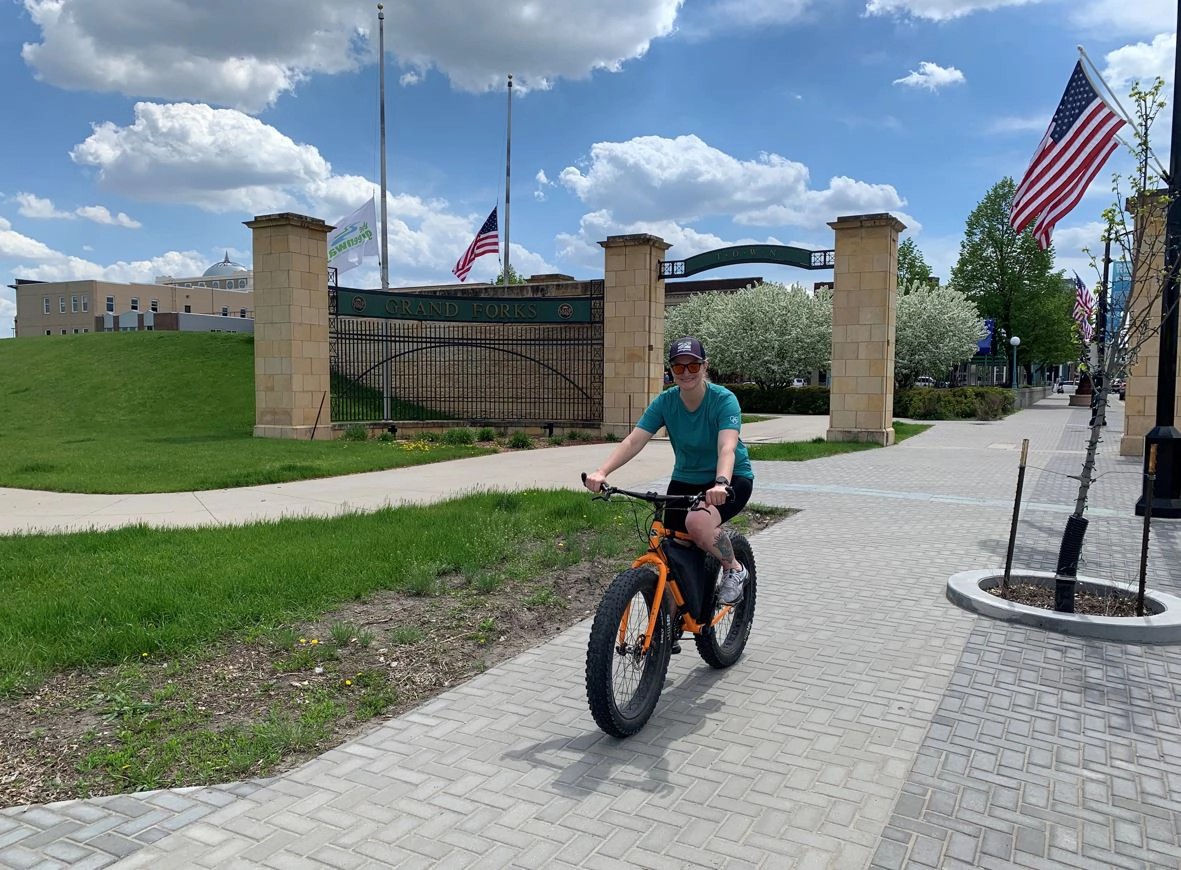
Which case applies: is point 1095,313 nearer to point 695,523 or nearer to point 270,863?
point 695,523

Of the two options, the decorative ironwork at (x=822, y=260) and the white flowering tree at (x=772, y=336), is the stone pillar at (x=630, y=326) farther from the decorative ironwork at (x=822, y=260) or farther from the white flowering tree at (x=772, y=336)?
the white flowering tree at (x=772, y=336)

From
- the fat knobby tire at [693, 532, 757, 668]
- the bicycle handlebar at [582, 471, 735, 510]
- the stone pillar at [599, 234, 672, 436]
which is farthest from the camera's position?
the stone pillar at [599, 234, 672, 436]

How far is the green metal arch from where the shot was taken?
1894cm

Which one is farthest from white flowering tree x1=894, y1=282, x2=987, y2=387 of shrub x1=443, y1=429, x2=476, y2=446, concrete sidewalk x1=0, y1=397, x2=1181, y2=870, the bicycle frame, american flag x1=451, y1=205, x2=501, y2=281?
the bicycle frame

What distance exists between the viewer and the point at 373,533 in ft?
25.3

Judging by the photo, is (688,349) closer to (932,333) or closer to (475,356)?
(475,356)

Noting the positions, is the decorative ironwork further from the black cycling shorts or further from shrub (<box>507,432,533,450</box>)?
the black cycling shorts

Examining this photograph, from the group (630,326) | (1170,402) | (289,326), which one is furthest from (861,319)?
(289,326)

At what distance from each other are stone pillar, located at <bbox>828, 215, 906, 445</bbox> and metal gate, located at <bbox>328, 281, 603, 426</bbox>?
5693 millimetres

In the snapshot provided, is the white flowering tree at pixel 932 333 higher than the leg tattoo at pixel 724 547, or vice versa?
the white flowering tree at pixel 932 333

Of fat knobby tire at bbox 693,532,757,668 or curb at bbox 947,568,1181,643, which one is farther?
curb at bbox 947,568,1181,643

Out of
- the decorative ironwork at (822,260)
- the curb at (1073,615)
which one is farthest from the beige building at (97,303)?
the curb at (1073,615)

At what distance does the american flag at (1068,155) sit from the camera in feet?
36.9

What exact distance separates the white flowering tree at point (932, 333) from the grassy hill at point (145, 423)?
26277 mm
